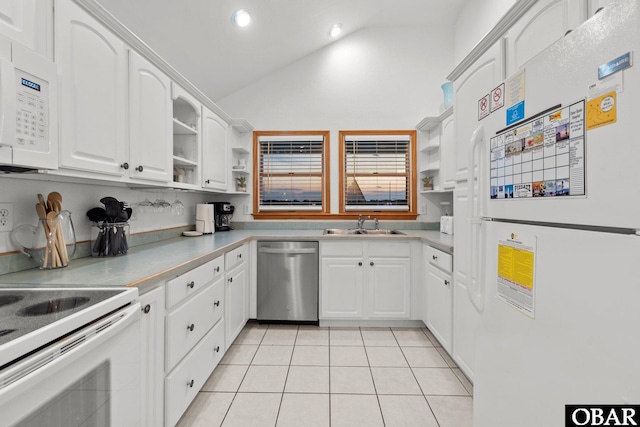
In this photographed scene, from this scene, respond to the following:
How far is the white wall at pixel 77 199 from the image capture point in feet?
4.38

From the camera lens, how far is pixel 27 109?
0.99 metres

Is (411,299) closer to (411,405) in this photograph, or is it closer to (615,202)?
(411,405)

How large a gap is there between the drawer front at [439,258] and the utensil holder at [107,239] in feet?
7.33

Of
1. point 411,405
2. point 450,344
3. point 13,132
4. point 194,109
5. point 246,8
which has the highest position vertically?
point 246,8

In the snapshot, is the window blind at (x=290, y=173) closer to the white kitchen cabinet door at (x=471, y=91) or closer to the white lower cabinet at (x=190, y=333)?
the white lower cabinet at (x=190, y=333)

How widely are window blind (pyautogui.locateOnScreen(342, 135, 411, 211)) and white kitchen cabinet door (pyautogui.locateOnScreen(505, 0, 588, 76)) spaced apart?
211cm

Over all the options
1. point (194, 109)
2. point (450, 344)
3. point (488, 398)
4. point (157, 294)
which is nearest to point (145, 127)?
point (194, 109)

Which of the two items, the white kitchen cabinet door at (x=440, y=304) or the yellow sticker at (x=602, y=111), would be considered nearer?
the yellow sticker at (x=602, y=111)

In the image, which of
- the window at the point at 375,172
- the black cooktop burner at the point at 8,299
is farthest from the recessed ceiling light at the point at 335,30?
the black cooktop burner at the point at 8,299

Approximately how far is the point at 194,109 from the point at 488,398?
8.85ft

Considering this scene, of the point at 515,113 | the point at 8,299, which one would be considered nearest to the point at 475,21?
the point at 515,113

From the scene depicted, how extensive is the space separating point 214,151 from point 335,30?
1978 millimetres

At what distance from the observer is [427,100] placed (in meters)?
3.50

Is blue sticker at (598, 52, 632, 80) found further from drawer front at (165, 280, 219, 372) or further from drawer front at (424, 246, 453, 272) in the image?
drawer front at (165, 280, 219, 372)
